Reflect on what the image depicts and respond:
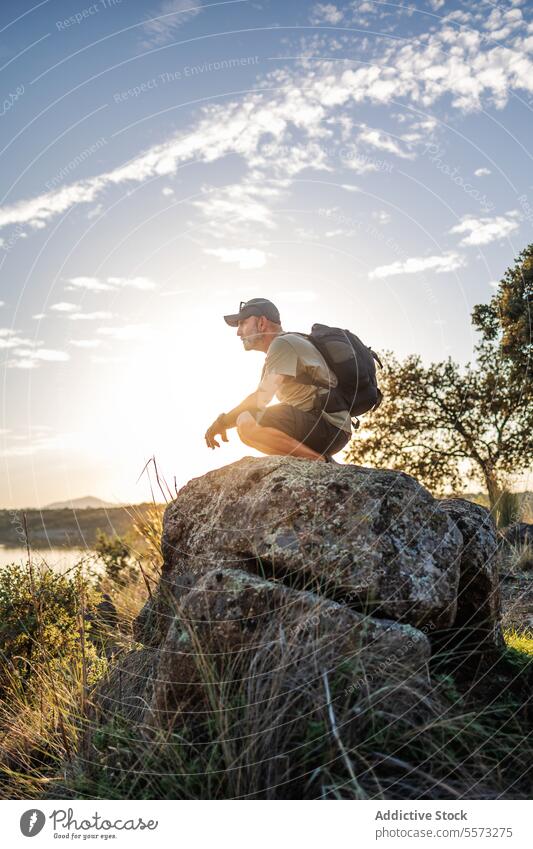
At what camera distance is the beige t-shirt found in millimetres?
5230

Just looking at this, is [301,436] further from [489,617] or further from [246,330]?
[489,617]

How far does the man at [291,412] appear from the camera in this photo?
17.3 ft

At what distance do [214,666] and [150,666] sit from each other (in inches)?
46.2

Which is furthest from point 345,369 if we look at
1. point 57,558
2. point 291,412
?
point 57,558

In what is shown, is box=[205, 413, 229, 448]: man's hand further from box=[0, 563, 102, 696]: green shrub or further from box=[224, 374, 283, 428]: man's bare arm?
box=[0, 563, 102, 696]: green shrub

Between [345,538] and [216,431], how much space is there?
2048mm

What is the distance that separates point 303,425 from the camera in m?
5.43

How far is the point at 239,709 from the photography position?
329 centimetres

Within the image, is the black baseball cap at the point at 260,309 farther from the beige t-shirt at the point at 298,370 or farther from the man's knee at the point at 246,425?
the man's knee at the point at 246,425

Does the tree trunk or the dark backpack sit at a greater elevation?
the dark backpack

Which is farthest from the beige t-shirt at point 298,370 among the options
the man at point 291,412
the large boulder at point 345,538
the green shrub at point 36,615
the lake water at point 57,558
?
the green shrub at point 36,615

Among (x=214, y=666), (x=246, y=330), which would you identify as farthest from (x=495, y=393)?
(x=214, y=666)

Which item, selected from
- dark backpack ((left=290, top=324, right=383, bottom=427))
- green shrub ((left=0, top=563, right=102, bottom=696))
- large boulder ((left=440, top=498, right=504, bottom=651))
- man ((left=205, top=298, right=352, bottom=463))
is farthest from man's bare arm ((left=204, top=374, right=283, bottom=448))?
green shrub ((left=0, top=563, right=102, bottom=696))

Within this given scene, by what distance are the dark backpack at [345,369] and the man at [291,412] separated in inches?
2.2
